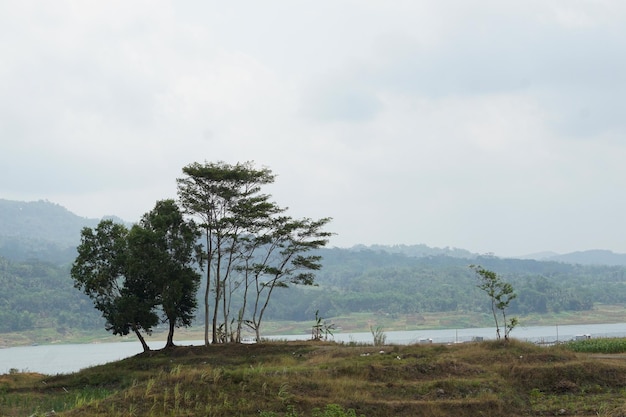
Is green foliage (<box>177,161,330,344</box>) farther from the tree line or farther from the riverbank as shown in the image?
the riverbank

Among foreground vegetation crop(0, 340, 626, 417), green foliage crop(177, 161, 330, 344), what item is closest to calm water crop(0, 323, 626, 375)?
green foliage crop(177, 161, 330, 344)

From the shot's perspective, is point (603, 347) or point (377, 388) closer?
point (377, 388)

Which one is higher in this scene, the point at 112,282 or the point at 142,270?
the point at 142,270

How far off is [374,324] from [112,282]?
126 metres

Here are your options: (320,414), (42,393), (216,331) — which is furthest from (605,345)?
(42,393)

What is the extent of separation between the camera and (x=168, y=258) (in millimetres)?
34750

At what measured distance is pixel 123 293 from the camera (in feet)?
116

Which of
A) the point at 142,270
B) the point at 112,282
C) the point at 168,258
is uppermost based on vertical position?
the point at 168,258

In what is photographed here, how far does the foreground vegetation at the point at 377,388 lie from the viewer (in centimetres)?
1548

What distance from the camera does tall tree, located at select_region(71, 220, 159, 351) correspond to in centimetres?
3431

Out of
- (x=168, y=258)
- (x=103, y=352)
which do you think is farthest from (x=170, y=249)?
(x=103, y=352)

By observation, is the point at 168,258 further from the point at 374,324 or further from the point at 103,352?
the point at 374,324

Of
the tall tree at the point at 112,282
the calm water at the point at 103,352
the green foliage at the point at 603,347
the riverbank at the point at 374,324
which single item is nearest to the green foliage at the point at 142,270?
the tall tree at the point at 112,282

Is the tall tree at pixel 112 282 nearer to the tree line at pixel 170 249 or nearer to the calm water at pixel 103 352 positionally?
the tree line at pixel 170 249
